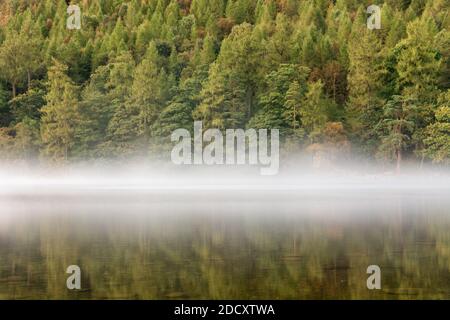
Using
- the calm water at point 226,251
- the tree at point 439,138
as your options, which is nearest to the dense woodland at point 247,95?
the tree at point 439,138

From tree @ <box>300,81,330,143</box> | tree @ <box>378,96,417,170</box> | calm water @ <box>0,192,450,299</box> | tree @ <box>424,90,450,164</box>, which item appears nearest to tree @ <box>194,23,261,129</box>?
tree @ <box>300,81,330,143</box>

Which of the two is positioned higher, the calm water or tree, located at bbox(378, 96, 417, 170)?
tree, located at bbox(378, 96, 417, 170)

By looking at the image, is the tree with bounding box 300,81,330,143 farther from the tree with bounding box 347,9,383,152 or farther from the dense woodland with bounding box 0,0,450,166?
the tree with bounding box 347,9,383,152

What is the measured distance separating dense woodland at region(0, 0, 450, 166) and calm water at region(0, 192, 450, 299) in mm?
26666

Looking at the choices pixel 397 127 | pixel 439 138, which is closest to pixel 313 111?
pixel 397 127

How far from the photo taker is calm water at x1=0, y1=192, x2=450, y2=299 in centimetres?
1280

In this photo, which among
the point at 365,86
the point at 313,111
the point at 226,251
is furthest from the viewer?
the point at 365,86

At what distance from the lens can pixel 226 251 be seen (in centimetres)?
1733

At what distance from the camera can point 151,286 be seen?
13.0 meters

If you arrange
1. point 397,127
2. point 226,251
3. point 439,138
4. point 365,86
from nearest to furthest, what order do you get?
1. point 226,251
2. point 439,138
3. point 397,127
4. point 365,86

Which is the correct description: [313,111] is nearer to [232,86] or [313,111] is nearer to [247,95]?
[247,95]

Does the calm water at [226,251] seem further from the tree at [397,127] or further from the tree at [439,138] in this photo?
the tree at [397,127]

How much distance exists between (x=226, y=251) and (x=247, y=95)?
45.3m
